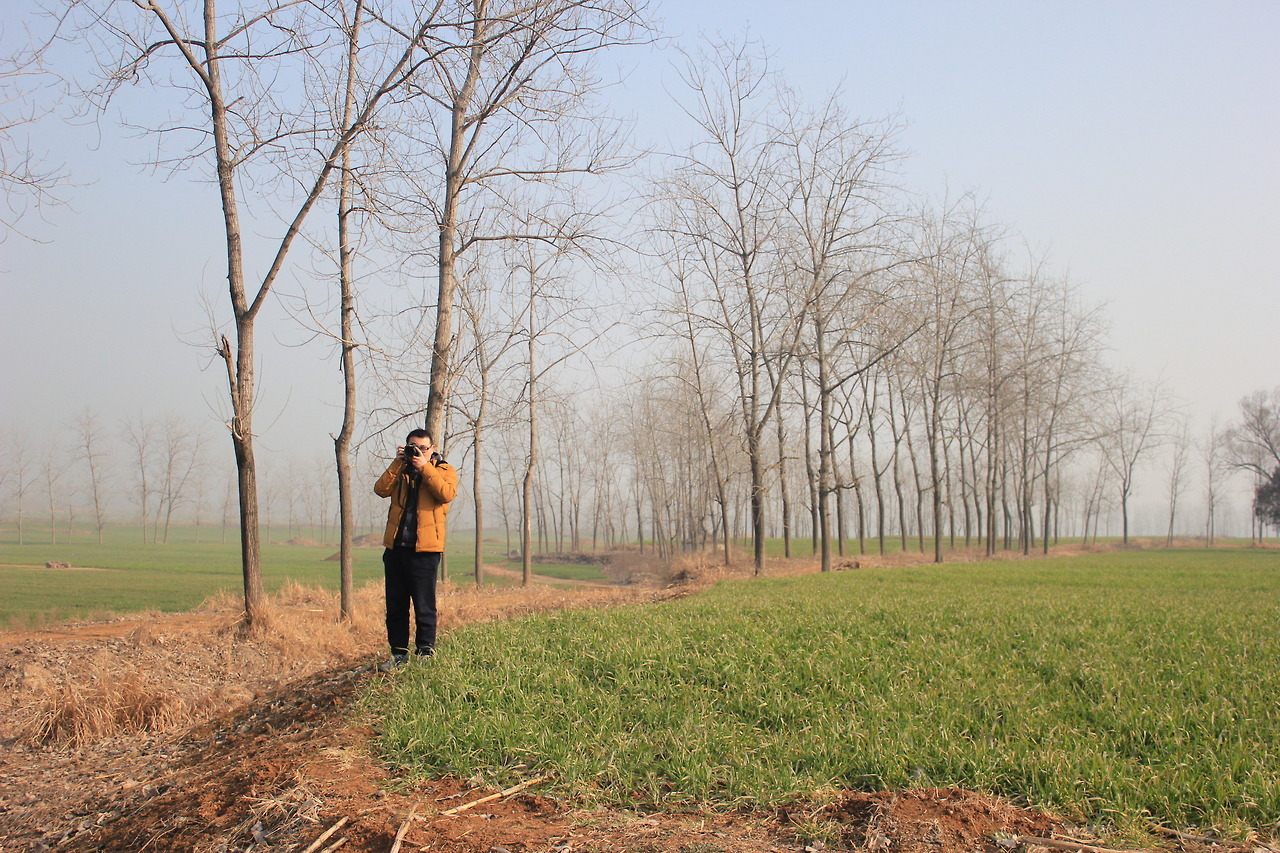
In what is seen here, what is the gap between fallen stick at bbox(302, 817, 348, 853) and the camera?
3.34 meters

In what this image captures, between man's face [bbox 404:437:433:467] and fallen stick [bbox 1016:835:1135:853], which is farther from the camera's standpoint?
man's face [bbox 404:437:433:467]

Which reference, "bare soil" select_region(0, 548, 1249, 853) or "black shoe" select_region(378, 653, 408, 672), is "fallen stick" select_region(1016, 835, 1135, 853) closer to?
"bare soil" select_region(0, 548, 1249, 853)

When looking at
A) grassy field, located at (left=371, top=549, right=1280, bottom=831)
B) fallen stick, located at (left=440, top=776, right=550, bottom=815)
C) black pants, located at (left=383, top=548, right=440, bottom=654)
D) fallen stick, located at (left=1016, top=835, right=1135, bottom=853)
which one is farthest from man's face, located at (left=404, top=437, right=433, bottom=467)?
fallen stick, located at (left=1016, top=835, right=1135, bottom=853)

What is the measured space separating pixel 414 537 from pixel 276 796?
271 centimetres

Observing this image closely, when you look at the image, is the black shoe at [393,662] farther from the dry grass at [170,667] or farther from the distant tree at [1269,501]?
the distant tree at [1269,501]

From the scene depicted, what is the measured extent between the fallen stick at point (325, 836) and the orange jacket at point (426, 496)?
9.82 feet

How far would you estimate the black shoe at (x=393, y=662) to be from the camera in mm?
6281

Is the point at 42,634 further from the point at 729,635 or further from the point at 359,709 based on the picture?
the point at 729,635

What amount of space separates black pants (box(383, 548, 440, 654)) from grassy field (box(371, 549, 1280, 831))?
34cm

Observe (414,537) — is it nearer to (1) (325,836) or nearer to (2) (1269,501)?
(1) (325,836)

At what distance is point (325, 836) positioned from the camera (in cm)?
342

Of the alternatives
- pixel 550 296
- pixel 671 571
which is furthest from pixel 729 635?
pixel 671 571

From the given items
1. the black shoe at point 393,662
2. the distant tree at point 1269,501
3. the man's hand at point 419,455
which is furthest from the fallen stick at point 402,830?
the distant tree at point 1269,501

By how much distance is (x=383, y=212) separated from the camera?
10.3 m
